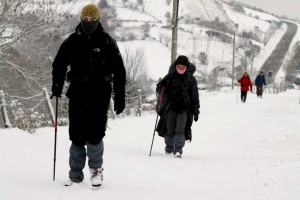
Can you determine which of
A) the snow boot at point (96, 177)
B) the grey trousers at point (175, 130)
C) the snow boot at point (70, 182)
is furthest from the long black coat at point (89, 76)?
the grey trousers at point (175, 130)

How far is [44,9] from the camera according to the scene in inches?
529

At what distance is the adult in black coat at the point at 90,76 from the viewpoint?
4934mm

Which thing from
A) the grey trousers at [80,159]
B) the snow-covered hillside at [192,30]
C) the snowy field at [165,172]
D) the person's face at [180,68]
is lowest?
the snowy field at [165,172]

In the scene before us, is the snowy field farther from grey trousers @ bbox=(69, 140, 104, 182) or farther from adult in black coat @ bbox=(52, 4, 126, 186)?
adult in black coat @ bbox=(52, 4, 126, 186)

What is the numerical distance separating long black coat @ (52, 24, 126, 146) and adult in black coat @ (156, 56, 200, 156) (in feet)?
11.0

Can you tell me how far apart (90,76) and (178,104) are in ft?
12.1

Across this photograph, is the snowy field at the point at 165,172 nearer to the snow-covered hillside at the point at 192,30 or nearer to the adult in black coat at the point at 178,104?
the adult in black coat at the point at 178,104

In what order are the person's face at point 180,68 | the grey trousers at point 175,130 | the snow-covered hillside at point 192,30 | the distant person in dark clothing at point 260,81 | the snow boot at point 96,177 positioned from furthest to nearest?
the snow-covered hillside at point 192,30
the distant person in dark clothing at point 260,81
the grey trousers at point 175,130
the person's face at point 180,68
the snow boot at point 96,177

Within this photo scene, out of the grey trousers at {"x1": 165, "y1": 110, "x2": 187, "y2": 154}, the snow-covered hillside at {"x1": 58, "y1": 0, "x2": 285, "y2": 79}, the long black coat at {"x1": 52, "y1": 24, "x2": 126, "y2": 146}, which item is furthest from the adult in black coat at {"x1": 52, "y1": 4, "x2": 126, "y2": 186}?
the snow-covered hillside at {"x1": 58, "y1": 0, "x2": 285, "y2": 79}

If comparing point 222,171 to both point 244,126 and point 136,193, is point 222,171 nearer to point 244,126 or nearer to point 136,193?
point 136,193

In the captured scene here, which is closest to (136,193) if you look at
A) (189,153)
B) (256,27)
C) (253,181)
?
(253,181)

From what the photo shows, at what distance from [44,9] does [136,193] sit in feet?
31.6

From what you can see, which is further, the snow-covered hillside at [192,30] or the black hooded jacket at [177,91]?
the snow-covered hillside at [192,30]

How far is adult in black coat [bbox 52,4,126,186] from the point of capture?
4934 mm
